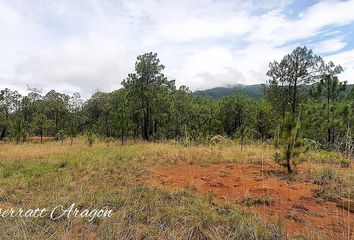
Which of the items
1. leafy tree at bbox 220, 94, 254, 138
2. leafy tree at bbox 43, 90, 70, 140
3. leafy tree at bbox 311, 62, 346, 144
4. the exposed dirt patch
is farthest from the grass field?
leafy tree at bbox 43, 90, 70, 140

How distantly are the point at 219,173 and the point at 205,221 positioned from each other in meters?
4.29

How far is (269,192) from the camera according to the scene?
22.5ft

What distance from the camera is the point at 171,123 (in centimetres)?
2769

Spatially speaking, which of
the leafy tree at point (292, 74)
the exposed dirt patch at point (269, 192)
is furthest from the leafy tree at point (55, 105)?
the exposed dirt patch at point (269, 192)

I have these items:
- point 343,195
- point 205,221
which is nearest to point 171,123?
point 343,195

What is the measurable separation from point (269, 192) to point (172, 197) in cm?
215

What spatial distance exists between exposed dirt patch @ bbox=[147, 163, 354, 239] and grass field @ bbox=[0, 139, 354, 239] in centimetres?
2

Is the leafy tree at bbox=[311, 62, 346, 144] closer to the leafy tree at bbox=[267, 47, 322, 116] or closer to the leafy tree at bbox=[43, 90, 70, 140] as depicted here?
the leafy tree at bbox=[267, 47, 322, 116]

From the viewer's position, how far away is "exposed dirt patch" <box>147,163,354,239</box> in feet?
16.5

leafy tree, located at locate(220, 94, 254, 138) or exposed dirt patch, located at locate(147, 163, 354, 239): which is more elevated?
leafy tree, located at locate(220, 94, 254, 138)

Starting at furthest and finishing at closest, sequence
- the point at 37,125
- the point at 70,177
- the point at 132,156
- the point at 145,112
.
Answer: the point at 37,125, the point at 145,112, the point at 132,156, the point at 70,177

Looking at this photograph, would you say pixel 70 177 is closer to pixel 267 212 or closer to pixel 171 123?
pixel 267 212

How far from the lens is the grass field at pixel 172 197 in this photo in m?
4.37

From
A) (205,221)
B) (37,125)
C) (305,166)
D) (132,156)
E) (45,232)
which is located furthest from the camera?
(37,125)
